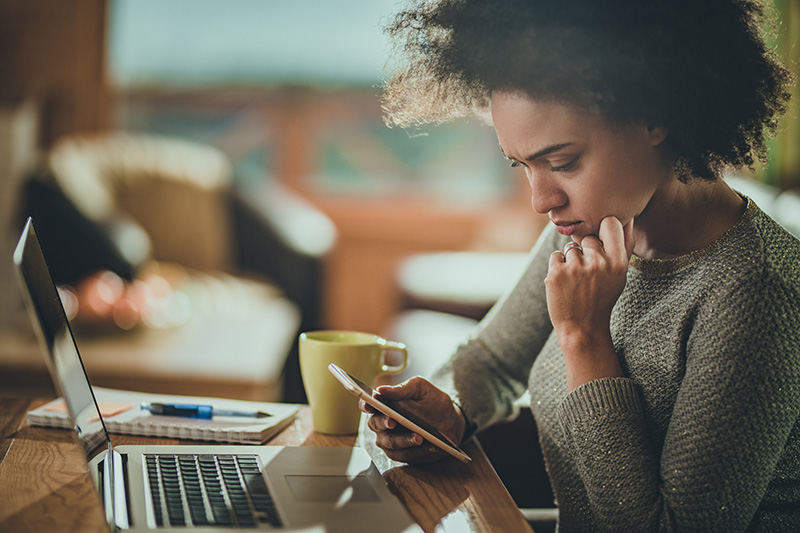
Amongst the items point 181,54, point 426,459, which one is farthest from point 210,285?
point 426,459

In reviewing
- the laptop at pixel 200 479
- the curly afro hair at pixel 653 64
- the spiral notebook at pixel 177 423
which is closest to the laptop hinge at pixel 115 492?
the laptop at pixel 200 479

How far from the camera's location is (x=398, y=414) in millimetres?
739

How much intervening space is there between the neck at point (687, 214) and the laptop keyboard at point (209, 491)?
52cm

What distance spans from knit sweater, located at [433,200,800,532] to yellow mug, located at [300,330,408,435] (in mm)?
239

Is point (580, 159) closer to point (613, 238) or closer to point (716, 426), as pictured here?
point (613, 238)

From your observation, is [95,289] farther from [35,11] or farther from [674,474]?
[35,11]

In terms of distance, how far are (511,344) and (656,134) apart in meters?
0.40

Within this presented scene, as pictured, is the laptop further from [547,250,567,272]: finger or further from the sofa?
the sofa

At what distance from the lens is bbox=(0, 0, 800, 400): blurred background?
3.25m

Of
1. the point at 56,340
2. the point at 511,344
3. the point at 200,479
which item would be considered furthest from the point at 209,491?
the point at 511,344

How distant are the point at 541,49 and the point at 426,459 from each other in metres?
0.46

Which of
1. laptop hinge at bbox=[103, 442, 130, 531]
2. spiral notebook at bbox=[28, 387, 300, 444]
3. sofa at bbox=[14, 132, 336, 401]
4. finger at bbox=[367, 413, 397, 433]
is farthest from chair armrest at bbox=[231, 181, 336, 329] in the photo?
laptop hinge at bbox=[103, 442, 130, 531]

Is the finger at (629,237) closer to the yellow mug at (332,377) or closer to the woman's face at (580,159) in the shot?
the woman's face at (580,159)

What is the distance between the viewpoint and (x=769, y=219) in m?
0.82
